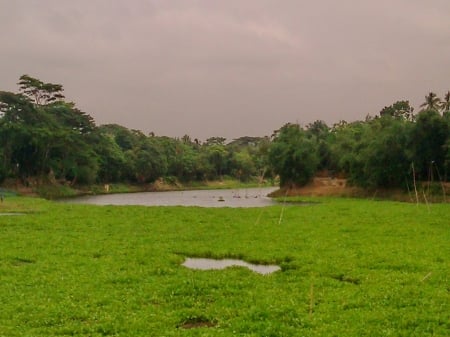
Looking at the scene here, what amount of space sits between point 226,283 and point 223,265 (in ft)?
12.5

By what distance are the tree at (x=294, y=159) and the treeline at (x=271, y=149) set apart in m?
0.15

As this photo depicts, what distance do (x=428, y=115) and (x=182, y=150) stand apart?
81.4 meters

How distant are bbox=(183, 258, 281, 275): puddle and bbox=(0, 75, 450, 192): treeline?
3292cm

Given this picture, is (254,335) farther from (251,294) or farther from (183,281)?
(183,281)

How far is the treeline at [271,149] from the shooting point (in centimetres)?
6019

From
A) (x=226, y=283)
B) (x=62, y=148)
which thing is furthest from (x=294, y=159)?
(x=226, y=283)

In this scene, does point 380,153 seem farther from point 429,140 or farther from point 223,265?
point 223,265

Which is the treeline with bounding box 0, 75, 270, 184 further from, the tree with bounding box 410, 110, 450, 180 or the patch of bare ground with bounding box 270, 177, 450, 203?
the tree with bounding box 410, 110, 450, 180

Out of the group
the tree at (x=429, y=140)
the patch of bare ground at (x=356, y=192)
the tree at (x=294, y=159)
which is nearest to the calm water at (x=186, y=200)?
the tree at (x=294, y=159)

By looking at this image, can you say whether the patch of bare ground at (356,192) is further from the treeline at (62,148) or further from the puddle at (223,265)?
the puddle at (223,265)

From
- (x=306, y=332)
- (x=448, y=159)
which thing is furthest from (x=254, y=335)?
(x=448, y=159)

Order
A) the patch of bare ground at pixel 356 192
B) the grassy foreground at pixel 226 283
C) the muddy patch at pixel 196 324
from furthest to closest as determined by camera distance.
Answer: the patch of bare ground at pixel 356 192 → the muddy patch at pixel 196 324 → the grassy foreground at pixel 226 283

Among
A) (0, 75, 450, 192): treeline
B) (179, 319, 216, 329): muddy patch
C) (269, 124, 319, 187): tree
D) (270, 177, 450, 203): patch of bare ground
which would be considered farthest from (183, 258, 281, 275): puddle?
(269, 124, 319, 187): tree

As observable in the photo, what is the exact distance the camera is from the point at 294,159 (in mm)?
76000
